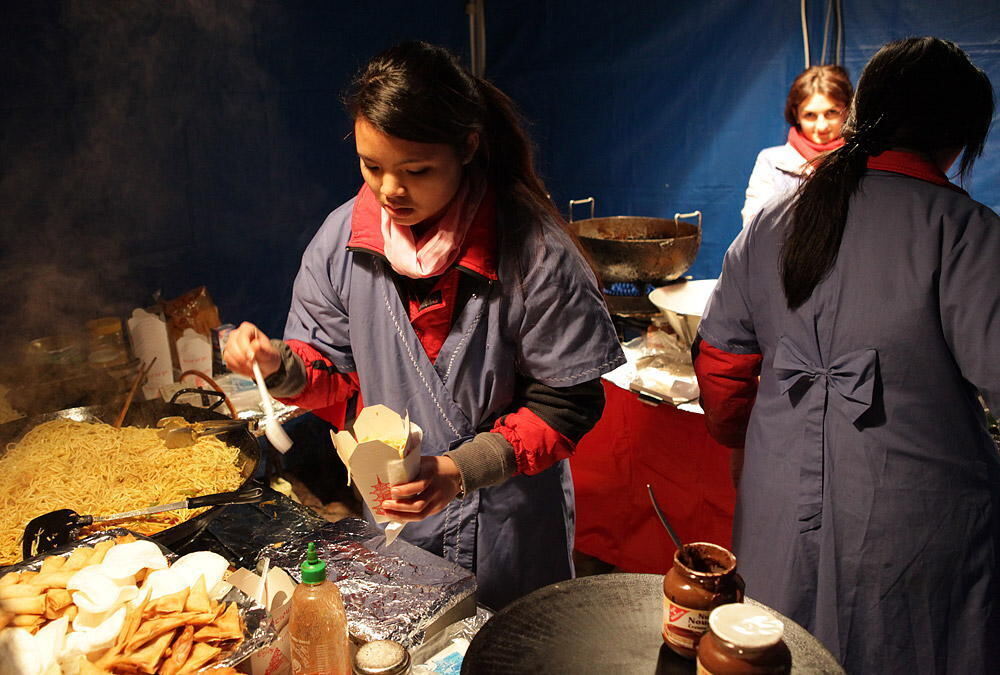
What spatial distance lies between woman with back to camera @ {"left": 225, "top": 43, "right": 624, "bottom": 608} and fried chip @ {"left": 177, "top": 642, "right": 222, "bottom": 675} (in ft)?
1.89

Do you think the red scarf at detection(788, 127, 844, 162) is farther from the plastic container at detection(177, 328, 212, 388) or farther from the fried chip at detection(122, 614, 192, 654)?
the fried chip at detection(122, 614, 192, 654)

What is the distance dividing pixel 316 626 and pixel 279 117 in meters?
3.51

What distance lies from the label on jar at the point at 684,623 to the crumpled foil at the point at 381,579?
56cm

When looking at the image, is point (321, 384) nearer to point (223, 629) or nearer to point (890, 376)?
point (223, 629)

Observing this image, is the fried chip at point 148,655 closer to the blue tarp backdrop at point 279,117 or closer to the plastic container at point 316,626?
the plastic container at point 316,626

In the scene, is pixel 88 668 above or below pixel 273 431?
below

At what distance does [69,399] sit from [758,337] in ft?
7.90

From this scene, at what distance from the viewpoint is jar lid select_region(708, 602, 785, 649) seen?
90cm

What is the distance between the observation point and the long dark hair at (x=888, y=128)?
174 cm

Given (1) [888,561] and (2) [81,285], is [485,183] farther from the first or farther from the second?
(2) [81,285]

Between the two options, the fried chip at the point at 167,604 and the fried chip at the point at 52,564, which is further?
the fried chip at the point at 52,564

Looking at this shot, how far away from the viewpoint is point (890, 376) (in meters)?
1.79

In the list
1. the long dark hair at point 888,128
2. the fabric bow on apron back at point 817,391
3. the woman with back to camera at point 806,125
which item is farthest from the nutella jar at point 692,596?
the woman with back to camera at point 806,125

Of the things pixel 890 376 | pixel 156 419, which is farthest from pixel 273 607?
pixel 890 376
